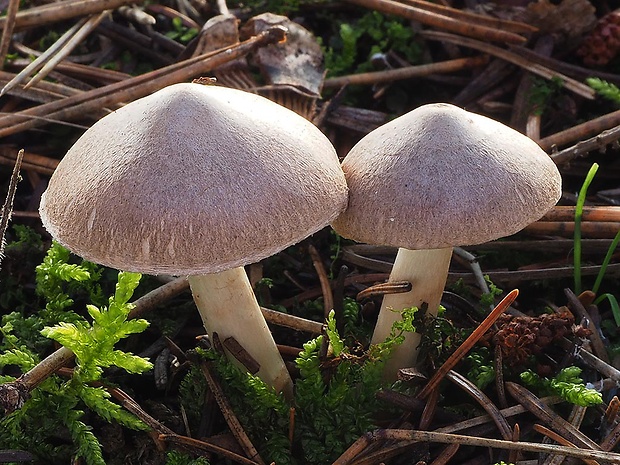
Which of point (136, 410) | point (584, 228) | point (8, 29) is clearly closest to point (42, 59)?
point (8, 29)

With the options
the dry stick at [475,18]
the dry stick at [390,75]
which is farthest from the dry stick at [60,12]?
the dry stick at [475,18]

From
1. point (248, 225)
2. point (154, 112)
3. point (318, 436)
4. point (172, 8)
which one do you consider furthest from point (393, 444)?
point (172, 8)

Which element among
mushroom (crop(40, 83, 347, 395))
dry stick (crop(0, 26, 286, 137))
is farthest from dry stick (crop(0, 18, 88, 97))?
mushroom (crop(40, 83, 347, 395))

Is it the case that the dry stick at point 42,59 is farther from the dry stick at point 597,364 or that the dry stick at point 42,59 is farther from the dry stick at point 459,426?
the dry stick at point 597,364

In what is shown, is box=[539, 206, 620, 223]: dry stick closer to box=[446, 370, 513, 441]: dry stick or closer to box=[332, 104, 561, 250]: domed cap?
box=[332, 104, 561, 250]: domed cap

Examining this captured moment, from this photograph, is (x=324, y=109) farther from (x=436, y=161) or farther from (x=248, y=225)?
(x=248, y=225)
